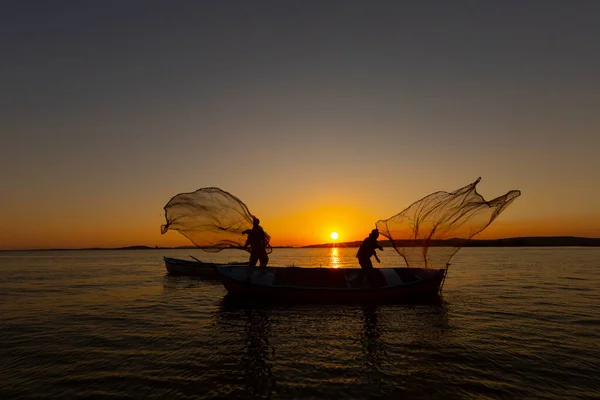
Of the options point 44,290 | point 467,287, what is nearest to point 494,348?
point 467,287

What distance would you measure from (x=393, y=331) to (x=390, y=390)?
5777 mm

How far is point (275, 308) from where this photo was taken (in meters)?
18.4

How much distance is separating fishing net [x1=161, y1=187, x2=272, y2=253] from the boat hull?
1552 centimetres

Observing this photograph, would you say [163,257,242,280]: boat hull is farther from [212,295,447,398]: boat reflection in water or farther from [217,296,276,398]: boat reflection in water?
[212,295,447,398]: boat reflection in water

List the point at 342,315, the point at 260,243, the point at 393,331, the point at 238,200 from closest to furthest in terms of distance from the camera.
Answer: the point at 393,331
the point at 342,315
the point at 238,200
the point at 260,243

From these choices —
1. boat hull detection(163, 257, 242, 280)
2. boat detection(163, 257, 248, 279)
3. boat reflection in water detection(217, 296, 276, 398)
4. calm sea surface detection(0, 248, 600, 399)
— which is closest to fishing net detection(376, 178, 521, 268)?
calm sea surface detection(0, 248, 600, 399)

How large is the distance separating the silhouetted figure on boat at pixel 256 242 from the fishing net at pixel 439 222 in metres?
6.56

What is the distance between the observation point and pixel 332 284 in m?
21.5

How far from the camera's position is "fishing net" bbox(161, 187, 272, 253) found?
58.5ft

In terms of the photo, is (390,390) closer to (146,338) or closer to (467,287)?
(146,338)

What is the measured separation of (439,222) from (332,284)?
23.4ft

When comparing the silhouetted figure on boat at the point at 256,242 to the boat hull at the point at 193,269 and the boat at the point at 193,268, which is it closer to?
the boat at the point at 193,268

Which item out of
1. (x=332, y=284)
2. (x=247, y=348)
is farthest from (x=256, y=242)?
(x=247, y=348)

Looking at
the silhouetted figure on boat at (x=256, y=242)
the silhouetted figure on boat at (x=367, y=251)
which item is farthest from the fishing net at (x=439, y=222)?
the silhouetted figure on boat at (x=256, y=242)
